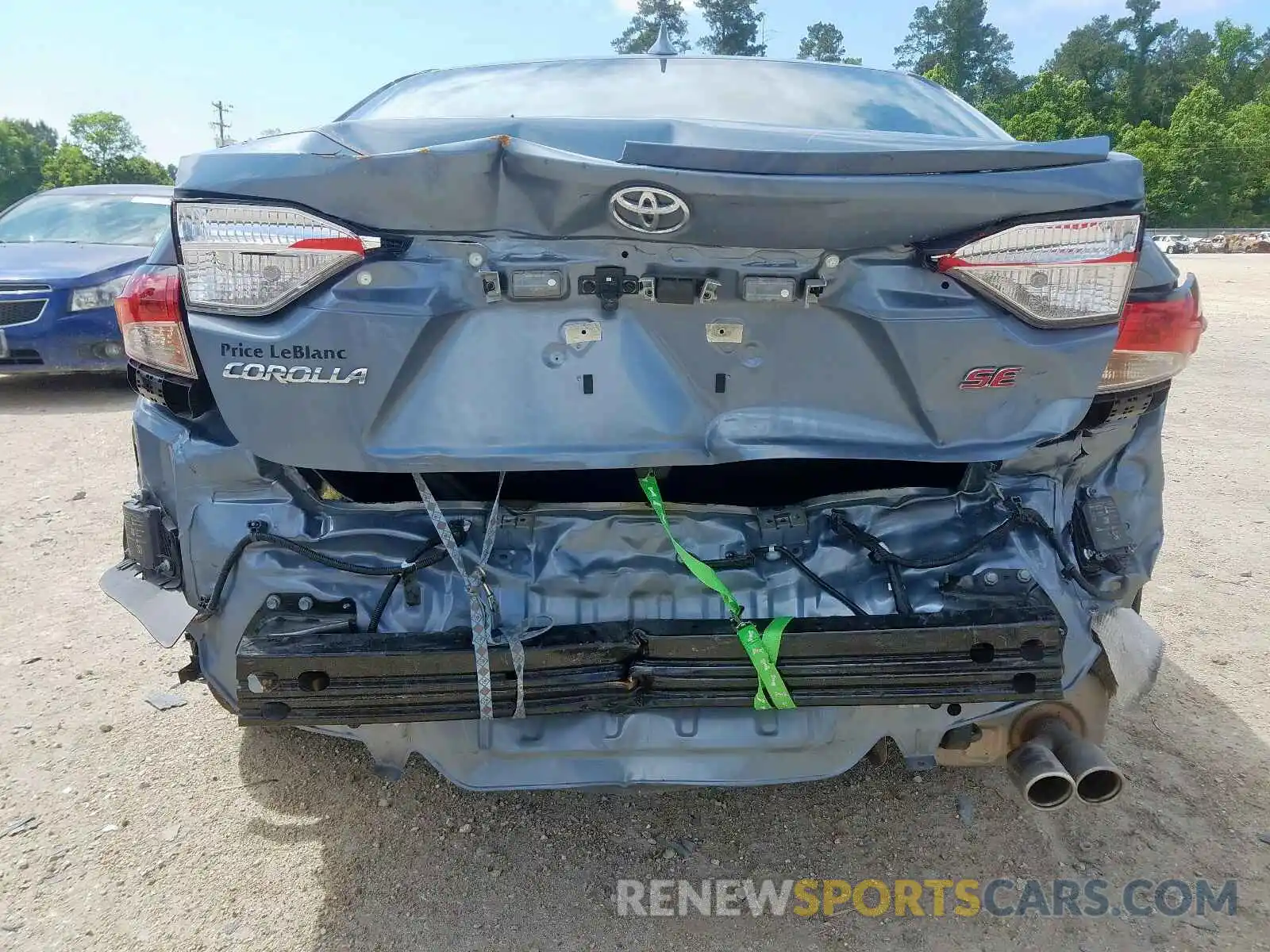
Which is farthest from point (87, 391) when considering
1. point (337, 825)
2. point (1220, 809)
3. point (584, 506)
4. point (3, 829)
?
point (1220, 809)

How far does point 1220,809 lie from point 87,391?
839cm

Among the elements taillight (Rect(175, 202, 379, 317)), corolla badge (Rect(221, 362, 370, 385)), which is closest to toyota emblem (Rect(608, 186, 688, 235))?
taillight (Rect(175, 202, 379, 317))

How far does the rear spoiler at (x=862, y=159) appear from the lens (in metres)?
1.53

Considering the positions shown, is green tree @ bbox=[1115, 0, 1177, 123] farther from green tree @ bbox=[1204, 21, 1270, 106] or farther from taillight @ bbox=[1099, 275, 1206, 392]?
taillight @ bbox=[1099, 275, 1206, 392]

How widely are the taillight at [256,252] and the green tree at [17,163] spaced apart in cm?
7286

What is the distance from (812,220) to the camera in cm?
159

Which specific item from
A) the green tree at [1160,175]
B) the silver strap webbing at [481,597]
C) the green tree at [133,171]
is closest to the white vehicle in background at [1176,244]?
the green tree at [1160,175]

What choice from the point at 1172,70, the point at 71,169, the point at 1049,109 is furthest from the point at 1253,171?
the point at 71,169

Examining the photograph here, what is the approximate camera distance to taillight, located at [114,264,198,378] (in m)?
1.85

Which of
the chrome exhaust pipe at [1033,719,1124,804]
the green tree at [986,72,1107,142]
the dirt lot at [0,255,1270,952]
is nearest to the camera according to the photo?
the chrome exhaust pipe at [1033,719,1124,804]

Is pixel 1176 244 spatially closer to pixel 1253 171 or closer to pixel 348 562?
pixel 1253 171

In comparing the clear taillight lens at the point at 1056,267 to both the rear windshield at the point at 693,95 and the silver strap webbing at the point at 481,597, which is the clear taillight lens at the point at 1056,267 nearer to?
the rear windshield at the point at 693,95

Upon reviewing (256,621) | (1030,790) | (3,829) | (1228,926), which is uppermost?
(256,621)

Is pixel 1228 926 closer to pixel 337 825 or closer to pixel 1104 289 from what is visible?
pixel 1104 289
